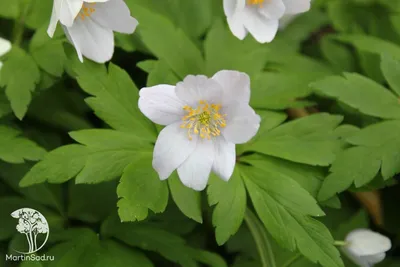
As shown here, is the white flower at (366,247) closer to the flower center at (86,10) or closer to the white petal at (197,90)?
the white petal at (197,90)

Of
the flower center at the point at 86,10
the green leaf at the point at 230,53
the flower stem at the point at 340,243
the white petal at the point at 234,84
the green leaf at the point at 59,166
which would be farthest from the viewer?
the green leaf at the point at 230,53

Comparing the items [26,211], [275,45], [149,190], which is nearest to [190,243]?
[149,190]

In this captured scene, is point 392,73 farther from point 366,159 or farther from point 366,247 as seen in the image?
point 366,247

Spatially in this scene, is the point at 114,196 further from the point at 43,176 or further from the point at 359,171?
the point at 359,171

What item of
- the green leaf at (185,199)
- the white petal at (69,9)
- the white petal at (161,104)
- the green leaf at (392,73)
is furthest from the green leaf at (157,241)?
the green leaf at (392,73)

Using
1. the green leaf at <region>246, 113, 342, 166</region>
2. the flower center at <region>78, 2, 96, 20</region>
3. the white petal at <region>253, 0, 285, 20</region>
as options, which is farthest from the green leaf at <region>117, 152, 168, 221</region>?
the white petal at <region>253, 0, 285, 20</region>
